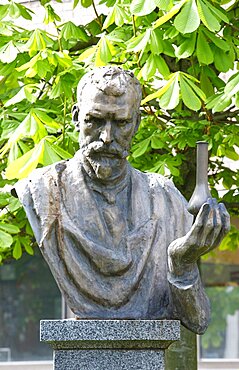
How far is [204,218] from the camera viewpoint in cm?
606

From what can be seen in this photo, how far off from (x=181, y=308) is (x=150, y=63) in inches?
105

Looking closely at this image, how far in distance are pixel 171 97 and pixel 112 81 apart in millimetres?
1765

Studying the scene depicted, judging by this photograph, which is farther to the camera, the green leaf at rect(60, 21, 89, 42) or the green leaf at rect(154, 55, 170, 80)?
the green leaf at rect(60, 21, 89, 42)

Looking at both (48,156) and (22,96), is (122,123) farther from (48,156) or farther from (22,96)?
(22,96)

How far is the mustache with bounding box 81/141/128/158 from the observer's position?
21.5ft

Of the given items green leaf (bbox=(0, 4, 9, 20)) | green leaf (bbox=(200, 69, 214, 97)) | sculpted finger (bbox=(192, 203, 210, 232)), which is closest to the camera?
sculpted finger (bbox=(192, 203, 210, 232))

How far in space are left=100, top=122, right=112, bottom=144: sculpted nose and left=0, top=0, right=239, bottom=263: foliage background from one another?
1.75 meters

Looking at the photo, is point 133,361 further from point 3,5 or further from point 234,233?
point 234,233

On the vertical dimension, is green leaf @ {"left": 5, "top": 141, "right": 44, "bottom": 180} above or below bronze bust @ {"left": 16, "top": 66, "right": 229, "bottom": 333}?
above

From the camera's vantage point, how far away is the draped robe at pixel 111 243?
655 cm

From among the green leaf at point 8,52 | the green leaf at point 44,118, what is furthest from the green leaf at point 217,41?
the green leaf at point 8,52

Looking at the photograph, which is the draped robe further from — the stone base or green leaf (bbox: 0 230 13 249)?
green leaf (bbox: 0 230 13 249)

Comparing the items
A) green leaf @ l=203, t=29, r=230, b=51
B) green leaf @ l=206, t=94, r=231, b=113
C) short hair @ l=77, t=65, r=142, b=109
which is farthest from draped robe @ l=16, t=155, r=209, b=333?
green leaf @ l=203, t=29, r=230, b=51

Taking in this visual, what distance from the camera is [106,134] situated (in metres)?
6.52
